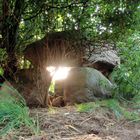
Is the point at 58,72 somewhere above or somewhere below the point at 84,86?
above

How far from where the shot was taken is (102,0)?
12.0ft

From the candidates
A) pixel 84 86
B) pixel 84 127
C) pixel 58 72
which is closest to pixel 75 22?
pixel 58 72

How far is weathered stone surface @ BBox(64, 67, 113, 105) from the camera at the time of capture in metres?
4.21

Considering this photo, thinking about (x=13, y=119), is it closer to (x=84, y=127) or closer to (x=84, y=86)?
(x=84, y=127)

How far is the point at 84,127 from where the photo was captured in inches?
109

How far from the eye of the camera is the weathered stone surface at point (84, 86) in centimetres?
421

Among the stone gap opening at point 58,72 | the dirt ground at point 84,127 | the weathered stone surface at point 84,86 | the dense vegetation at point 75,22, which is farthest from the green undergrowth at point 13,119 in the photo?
the weathered stone surface at point 84,86

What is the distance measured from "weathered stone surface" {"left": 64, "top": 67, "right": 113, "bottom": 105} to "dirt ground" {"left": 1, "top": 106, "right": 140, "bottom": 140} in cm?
A: 83

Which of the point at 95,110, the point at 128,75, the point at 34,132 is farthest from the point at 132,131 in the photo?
the point at 128,75

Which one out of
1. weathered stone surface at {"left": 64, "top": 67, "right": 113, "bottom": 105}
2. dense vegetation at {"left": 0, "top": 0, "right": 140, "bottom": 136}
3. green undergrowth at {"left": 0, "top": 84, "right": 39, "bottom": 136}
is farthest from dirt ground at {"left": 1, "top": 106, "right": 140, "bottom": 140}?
dense vegetation at {"left": 0, "top": 0, "right": 140, "bottom": 136}

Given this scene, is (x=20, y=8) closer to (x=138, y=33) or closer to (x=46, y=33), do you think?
(x=46, y=33)

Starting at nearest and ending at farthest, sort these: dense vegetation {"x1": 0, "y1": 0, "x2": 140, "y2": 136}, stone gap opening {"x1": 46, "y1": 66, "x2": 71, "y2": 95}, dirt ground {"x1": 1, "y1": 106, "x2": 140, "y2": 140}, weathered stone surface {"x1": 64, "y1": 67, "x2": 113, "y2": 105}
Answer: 1. dirt ground {"x1": 1, "y1": 106, "x2": 140, "y2": 140}
2. dense vegetation {"x1": 0, "y1": 0, "x2": 140, "y2": 136}
3. stone gap opening {"x1": 46, "y1": 66, "x2": 71, "y2": 95}
4. weathered stone surface {"x1": 64, "y1": 67, "x2": 113, "y2": 105}

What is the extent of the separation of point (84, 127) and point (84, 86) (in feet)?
5.01

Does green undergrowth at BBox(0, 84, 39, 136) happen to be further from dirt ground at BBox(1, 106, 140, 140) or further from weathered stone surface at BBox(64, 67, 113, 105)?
weathered stone surface at BBox(64, 67, 113, 105)
